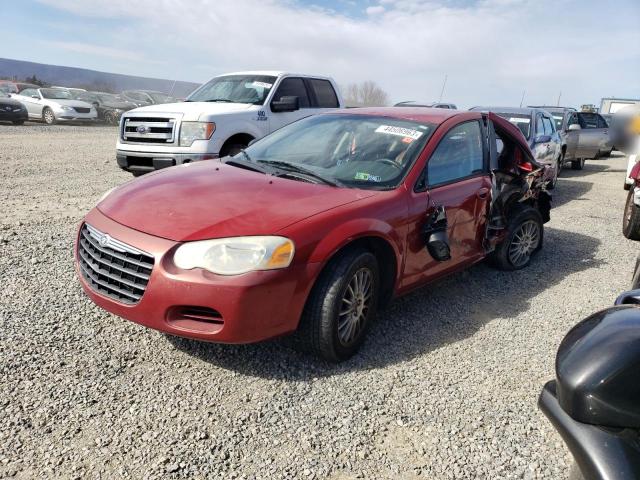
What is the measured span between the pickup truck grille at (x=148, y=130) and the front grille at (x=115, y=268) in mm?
4092

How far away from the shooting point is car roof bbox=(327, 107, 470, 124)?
3.96 meters

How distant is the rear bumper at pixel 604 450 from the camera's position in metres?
1.18

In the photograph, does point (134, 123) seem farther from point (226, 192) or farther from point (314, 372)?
point (314, 372)

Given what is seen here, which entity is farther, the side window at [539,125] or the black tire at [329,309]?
the side window at [539,125]

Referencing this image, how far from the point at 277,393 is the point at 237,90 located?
6299 millimetres

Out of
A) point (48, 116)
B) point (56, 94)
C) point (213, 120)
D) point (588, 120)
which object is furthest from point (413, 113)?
point (56, 94)

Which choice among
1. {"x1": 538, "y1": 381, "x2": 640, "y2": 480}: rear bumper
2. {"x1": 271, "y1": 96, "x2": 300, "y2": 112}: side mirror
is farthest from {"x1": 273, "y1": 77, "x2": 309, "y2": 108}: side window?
{"x1": 538, "y1": 381, "x2": 640, "y2": 480}: rear bumper

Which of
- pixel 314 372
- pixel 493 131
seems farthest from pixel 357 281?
pixel 493 131

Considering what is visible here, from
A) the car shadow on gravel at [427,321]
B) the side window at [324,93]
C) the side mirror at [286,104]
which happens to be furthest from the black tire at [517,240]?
the side window at [324,93]

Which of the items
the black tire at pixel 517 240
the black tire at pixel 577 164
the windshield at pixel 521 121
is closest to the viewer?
the black tire at pixel 517 240

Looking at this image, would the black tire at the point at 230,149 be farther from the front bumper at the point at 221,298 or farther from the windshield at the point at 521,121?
the windshield at the point at 521,121

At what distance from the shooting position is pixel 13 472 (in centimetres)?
210

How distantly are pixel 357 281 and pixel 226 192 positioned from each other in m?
1.00

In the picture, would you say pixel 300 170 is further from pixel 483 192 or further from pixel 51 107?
pixel 51 107
